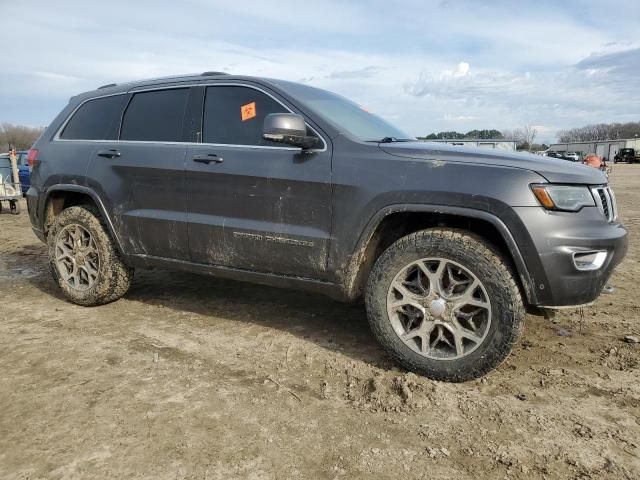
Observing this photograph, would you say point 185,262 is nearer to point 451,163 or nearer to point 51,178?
point 51,178

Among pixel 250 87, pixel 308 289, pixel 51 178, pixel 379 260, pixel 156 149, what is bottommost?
pixel 308 289

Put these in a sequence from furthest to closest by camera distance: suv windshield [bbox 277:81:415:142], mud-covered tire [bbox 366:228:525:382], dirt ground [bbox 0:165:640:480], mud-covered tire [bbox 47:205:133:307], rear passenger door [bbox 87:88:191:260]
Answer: mud-covered tire [bbox 47:205:133:307], rear passenger door [bbox 87:88:191:260], suv windshield [bbox 277:81:415:142], mud-covered tire [bbox 366:228:525:382], dirt ground [bbox 0:165:640:480]

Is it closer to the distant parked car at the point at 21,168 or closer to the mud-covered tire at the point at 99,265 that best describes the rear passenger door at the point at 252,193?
the mud-covered tire at the point at 99,265

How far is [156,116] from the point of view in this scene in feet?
13.4

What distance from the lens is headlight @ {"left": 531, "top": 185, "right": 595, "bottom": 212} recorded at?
2.73 m

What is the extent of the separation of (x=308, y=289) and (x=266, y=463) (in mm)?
1369

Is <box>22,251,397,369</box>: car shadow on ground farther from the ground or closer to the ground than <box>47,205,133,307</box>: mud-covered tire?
closer to the ground

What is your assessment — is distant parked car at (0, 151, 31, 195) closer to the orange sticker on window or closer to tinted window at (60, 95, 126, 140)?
tinted window at (60, 95, 126, 140)

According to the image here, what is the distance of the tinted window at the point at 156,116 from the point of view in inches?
156

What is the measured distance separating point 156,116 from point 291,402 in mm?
2626

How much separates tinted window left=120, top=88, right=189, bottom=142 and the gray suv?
0.05 feet

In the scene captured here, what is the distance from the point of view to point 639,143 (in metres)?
85.4

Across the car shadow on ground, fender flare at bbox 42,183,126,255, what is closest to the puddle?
the car shadow on ground

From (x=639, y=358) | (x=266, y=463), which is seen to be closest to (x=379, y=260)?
(x=266, y=463)
